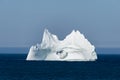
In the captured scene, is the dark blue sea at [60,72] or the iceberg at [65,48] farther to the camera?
the iceberg at [65,48]

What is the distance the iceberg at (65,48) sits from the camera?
10556cm

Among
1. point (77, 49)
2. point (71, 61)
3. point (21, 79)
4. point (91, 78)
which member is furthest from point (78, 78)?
point (71, 61)

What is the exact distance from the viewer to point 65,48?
10681 centimetres

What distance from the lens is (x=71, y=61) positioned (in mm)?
119062

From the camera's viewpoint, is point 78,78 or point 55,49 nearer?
point 78,78

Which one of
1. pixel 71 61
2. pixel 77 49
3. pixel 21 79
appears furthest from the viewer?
pixel 71 61

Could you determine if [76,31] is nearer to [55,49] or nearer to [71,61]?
[55,49]

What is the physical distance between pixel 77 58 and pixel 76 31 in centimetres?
557

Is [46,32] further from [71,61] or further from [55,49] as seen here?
[71,61]

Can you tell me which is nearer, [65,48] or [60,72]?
[60,72]

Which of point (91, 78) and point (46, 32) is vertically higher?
point (46, 32)

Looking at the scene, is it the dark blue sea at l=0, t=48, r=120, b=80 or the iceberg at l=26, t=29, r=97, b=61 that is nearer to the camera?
the dark blue sea at l=0, t=48, r=120, b=80

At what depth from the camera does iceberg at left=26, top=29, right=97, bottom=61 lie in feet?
346

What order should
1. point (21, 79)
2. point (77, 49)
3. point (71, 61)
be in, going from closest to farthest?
1. point (21, 79)
2. point (77, 49)
3. point (71, 61)
